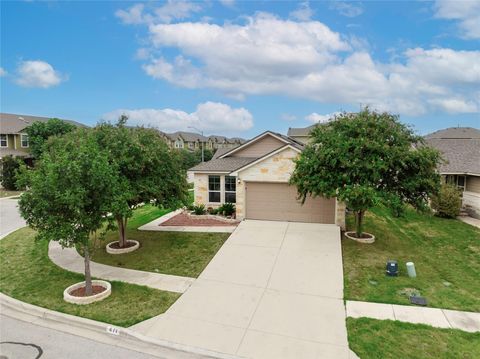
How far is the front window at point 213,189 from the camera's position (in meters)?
20.9

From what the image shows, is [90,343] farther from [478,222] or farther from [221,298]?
[478,222]

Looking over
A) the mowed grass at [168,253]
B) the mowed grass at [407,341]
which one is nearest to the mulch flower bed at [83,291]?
the mowed grass at [168,253]

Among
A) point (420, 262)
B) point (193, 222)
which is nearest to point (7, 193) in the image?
point (193, 222)

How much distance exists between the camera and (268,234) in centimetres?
1547

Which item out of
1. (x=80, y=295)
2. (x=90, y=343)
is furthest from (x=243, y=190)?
(x=90, y=343)

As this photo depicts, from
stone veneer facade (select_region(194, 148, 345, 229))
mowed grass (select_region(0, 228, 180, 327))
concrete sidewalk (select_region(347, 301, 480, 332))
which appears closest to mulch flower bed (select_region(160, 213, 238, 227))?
stone veneer facade (select_region(194, 148, 345, 229))

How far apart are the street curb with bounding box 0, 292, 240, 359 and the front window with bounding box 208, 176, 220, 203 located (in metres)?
12.6

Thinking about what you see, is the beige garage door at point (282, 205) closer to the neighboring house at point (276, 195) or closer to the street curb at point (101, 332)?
the neighboring house at point (276, 195)

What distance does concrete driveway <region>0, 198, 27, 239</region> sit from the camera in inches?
733

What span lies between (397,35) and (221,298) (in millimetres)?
16994

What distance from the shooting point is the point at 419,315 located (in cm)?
870

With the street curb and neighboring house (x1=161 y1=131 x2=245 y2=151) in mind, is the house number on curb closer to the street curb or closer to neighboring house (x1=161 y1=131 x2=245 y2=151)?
the street curb

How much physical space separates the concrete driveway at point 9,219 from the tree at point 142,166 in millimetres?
8223

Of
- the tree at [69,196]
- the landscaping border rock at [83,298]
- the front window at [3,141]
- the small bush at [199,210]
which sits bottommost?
the landscaping border rock at [83,298]
